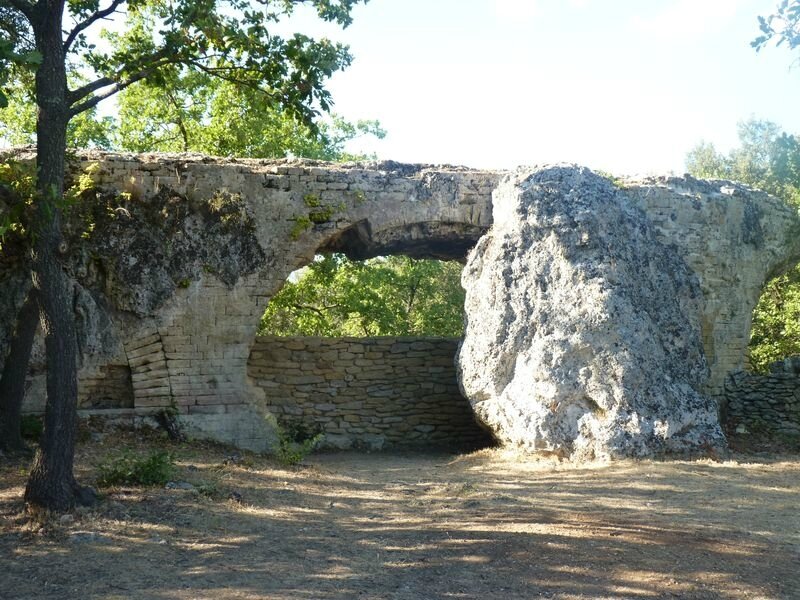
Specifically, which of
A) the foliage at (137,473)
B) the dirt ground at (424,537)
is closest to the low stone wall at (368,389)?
the dirt ground at (424,537)

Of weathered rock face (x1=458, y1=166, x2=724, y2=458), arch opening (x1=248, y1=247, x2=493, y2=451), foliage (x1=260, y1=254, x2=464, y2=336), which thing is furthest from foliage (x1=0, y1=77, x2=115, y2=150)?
weathered rock face (x1=458, y1=166, x2=724, y2=458)

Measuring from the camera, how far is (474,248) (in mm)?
10586

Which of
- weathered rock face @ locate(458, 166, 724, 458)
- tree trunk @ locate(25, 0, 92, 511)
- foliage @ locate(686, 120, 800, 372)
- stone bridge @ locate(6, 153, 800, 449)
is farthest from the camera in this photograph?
foliage @ locate(686, 120, 800, 372)

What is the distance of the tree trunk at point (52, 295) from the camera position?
6.33 metres

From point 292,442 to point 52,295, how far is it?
4765 millimetres

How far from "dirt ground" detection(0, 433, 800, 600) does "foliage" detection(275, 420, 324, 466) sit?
754 mm

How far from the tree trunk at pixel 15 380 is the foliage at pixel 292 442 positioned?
2712 millimetres

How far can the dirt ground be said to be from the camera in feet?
16.8

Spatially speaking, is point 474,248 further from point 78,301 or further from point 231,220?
point 78,301

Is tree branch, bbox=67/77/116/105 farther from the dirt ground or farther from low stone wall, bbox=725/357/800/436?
low stone wall, bbox=725/357/800/436

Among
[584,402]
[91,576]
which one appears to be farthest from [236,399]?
[91,576]

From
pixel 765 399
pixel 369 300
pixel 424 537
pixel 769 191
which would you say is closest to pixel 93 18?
pixel 424 537

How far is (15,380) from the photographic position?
322 inches

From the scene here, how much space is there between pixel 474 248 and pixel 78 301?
189 inches
